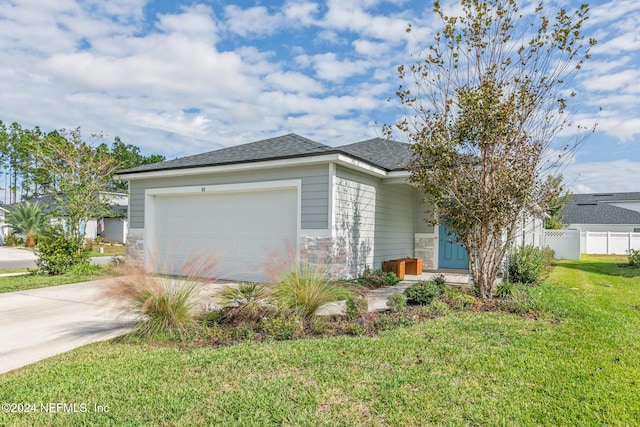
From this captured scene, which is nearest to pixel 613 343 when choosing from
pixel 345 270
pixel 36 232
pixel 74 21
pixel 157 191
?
pixel 345 270

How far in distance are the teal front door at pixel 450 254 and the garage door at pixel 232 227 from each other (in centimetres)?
574

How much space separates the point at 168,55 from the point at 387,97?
617 cm

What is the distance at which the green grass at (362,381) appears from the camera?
2732mm

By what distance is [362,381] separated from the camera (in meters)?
3.30

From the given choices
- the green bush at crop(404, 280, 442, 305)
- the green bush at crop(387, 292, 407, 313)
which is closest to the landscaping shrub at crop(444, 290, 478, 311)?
the green bush at crop(404, 280, 442, 305)

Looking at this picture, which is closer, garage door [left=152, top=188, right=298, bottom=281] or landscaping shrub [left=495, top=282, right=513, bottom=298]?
landscaping shrub [left=495, top=282, right=513, bottom=298]

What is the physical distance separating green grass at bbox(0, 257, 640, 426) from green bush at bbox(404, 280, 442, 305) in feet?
4.53

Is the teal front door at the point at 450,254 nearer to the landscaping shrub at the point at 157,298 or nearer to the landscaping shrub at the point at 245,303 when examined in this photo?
the landscaping shrub at the point at 245,303

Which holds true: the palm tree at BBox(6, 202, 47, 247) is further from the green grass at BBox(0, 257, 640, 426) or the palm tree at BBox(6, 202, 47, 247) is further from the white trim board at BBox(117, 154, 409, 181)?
the green grass at BBox(0, 257, 640, 426)

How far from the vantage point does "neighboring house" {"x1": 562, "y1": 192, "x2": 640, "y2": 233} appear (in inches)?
1192

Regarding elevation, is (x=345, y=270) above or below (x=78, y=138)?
below

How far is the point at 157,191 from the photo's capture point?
35.3 feet

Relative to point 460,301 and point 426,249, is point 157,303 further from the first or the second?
point 426,249

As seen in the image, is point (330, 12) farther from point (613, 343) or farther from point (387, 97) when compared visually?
point (613, 343)
